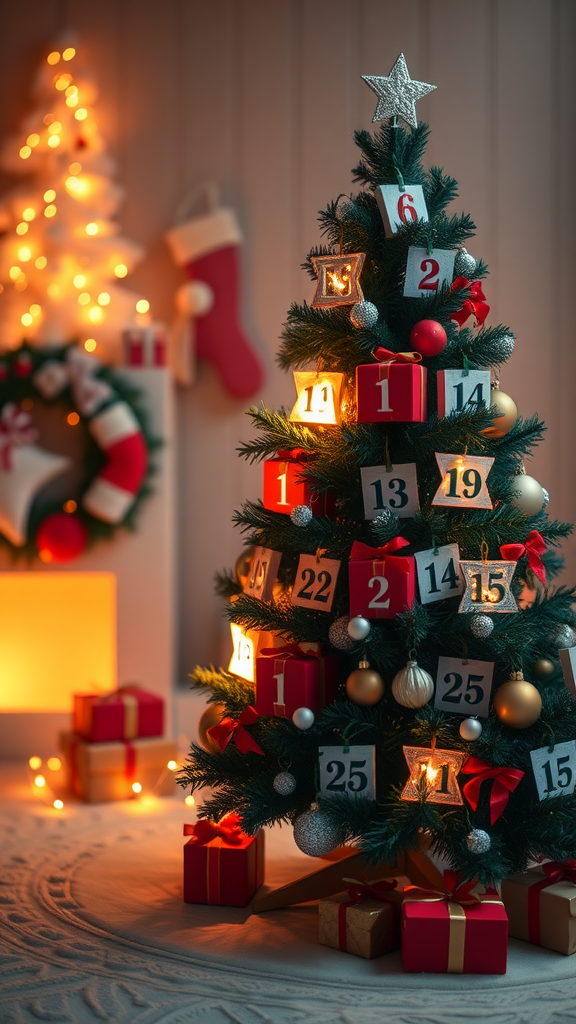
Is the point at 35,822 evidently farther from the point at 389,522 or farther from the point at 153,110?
the point at 153,110

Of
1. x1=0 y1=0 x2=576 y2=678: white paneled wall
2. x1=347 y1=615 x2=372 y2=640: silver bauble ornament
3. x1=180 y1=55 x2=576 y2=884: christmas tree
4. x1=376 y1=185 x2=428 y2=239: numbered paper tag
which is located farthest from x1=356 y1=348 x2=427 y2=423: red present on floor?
x1=0 y1=0 x2=576 y2=678: white paneled wall

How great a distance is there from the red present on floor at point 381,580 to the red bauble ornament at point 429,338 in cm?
37

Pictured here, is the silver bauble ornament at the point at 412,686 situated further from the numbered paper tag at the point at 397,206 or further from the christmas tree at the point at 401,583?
the numbered paper tag at the point at 397,206

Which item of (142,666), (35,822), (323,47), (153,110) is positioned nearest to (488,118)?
(323,47)

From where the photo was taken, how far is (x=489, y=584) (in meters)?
1.89

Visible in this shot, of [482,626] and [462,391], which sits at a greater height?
[462,391]

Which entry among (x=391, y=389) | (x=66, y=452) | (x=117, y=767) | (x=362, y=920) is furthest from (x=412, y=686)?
(x=66, y=452)

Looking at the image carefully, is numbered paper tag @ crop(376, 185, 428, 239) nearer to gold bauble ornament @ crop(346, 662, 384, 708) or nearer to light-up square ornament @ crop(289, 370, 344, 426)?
light-up square ornament @ crop(289, 370, 344, 426)

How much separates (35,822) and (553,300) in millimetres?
2352

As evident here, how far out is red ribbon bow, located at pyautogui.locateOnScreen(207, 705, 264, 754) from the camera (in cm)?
200

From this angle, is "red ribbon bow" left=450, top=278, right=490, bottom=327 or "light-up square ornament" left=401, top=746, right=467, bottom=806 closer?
"light-up square ornament" left=401, top=746, right=467, bottom=806

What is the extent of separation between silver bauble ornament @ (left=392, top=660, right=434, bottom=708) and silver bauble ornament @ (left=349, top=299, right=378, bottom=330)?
65cm

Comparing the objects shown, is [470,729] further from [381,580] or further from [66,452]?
[66,452]

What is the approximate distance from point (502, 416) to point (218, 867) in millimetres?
1102
